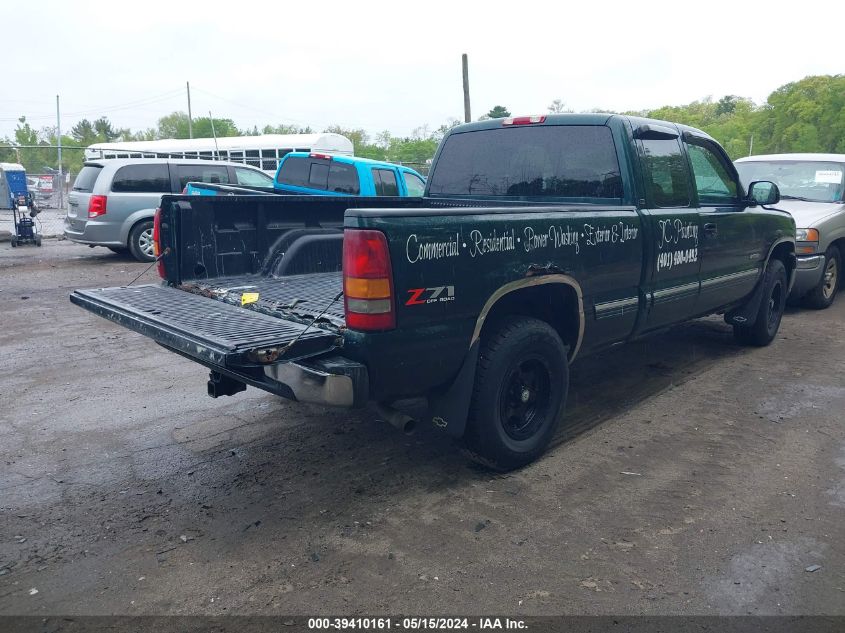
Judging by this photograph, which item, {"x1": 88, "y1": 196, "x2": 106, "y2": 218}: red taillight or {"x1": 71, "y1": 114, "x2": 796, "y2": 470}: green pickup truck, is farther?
{"x1": 88, "y1": 196, "x2": 106, "y2": 218}: red taillight

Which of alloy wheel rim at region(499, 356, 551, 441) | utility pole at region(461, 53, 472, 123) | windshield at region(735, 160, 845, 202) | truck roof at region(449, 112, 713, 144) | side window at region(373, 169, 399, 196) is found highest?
utility pole at region(461, 53, 472, 123)

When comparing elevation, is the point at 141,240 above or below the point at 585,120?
below

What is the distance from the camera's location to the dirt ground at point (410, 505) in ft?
9.61

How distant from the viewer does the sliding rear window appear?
4707mm

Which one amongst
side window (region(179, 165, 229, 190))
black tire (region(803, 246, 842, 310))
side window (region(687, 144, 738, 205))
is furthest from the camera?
side window (region(179, 165, 229, 190))

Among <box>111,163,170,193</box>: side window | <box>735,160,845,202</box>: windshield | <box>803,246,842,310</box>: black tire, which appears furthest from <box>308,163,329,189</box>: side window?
<box>803,246,842,310</box>: black tire

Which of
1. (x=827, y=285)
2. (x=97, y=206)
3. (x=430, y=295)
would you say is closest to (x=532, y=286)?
(x=430, y=295)

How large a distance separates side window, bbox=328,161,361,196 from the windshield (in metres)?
5.69

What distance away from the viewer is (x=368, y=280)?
3.11 m

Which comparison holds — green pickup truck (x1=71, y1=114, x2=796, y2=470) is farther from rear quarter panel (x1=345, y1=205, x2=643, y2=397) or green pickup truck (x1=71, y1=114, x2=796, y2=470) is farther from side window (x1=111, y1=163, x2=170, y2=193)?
side window (x1=111, y1=163, x2=170, y2=193)

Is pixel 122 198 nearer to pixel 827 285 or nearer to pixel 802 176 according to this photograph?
pixel 802 176

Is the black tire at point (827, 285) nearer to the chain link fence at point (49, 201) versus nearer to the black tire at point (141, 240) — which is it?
the black tire at point (141, 240)

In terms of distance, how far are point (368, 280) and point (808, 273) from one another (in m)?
6.95

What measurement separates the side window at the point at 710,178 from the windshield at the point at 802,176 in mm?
3514
